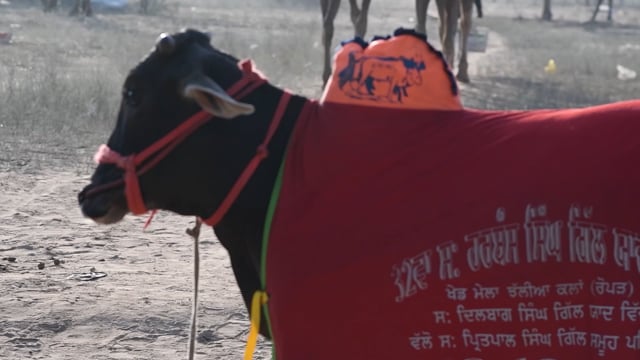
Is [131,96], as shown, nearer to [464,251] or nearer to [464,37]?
[464,251]

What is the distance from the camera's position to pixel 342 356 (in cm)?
355

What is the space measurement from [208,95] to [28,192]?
17.7ft

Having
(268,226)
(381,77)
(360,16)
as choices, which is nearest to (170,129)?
(268,226)

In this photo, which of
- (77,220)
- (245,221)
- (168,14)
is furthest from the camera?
(168,14)

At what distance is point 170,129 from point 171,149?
0.19 ft

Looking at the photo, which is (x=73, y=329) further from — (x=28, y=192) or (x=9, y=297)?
(x=28, y=192)

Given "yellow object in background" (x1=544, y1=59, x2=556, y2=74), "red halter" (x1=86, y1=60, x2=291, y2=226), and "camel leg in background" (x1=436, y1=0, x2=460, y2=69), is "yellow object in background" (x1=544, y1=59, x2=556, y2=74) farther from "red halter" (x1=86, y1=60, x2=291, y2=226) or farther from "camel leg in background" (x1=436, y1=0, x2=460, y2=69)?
"red halter" (x1=86, y1=60, x2=291, y2=226)

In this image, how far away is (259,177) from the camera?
371 cm

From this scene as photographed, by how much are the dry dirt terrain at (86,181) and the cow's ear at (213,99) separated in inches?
87.3

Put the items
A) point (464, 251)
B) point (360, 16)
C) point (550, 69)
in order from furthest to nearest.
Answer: point (550, 69) → point (360, 16) → point (464, 251)

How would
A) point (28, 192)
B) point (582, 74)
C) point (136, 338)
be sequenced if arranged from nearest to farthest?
point (136, 338), point (28, 192), point (582, 74)

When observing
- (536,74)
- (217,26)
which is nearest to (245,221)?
(536,74)

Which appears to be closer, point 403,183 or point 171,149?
point 403,183

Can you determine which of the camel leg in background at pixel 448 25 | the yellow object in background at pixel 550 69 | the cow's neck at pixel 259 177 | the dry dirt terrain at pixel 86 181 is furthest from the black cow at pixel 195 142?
the yellow object in background at pixel 550 69
